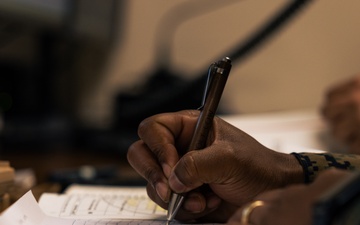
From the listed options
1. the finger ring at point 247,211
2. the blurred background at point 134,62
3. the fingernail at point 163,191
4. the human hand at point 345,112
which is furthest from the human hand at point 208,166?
the blurred background at point 134,62

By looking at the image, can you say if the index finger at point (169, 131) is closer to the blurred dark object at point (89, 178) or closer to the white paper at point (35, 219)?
the white paper at point (35, 219)

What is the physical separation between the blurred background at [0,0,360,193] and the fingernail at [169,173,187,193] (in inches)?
30.3

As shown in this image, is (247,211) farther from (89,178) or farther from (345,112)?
(345,112)

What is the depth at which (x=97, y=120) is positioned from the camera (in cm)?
171

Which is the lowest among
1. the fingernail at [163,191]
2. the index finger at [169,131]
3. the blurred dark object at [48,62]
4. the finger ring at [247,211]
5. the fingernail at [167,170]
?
the blurred dark object at [48,62]

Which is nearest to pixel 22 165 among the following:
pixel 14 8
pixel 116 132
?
pixel 116 132

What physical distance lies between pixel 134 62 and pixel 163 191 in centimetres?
128

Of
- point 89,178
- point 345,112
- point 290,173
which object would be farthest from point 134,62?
point 290,173

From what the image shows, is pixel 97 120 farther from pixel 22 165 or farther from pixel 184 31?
pixel 22 165

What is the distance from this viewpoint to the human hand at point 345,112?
1.00 metres

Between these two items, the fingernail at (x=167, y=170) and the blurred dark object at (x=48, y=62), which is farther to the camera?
the blurred dark object at (x=48, y=62)

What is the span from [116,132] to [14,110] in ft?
1.31

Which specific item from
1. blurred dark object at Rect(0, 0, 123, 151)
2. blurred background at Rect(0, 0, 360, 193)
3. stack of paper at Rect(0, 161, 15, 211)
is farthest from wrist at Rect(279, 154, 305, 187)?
blurred dark object at Rect(0, 0, 123, 151)

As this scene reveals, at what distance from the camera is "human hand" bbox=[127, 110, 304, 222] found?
48 cm
